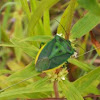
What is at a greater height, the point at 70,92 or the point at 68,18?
the point at 68,18

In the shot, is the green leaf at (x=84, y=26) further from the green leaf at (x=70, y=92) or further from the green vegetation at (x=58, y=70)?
the green leaf at (x=70, y=92)

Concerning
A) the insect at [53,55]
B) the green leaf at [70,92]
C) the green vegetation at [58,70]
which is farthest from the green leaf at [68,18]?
the green leaf at [70,92]

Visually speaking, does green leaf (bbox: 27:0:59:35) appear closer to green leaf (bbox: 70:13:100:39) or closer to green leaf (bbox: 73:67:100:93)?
green leaf (bbox: 70:13:100:39)

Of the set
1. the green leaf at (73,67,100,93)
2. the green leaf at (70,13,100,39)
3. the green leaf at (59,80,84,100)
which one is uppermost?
the green leaf at (70,13,100,39)

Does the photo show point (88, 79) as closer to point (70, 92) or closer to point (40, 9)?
point (70, 92)

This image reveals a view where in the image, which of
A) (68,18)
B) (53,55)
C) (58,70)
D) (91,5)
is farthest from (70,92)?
(91,5)

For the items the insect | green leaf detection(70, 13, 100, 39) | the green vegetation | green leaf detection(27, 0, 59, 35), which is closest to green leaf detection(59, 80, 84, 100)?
the green vegetation

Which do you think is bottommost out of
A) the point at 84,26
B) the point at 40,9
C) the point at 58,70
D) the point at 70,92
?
the point at 70,92
